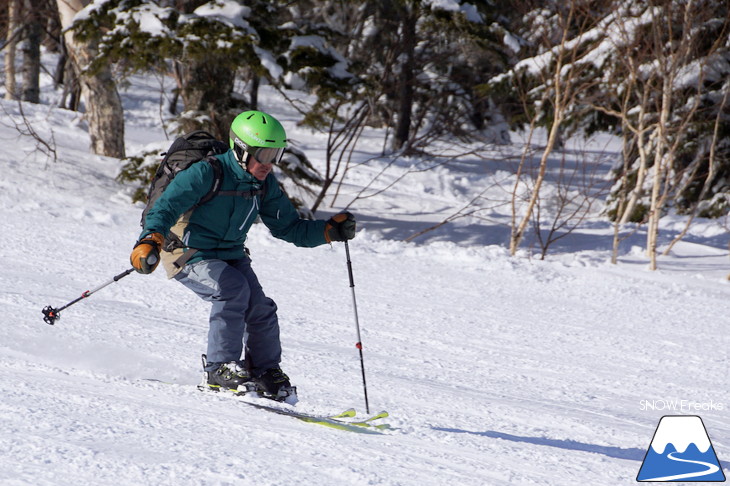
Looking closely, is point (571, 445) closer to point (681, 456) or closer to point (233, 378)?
point (681, 456)

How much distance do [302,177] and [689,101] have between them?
23.7 feet

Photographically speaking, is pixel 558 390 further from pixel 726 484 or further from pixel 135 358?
pixel 135 358

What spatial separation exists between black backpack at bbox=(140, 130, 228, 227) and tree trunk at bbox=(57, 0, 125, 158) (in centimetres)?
796

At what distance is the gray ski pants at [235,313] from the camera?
3.78 m

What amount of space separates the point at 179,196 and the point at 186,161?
9.1 inches

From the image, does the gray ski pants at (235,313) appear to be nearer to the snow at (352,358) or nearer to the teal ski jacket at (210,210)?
the teal ski jacket at (210,210)

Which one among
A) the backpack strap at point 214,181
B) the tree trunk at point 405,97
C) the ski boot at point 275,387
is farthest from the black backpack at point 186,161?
the tree trunk at point 405,97

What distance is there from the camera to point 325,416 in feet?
12.7

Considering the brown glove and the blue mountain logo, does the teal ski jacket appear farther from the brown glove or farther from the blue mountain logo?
the blue mountain logo

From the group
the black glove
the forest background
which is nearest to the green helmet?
the black glove

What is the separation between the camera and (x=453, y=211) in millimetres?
16203

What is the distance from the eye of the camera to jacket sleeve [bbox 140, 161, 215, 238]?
357 cm

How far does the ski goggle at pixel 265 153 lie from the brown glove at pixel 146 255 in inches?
26.8

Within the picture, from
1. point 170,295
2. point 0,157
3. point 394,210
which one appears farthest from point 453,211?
point 170,295
